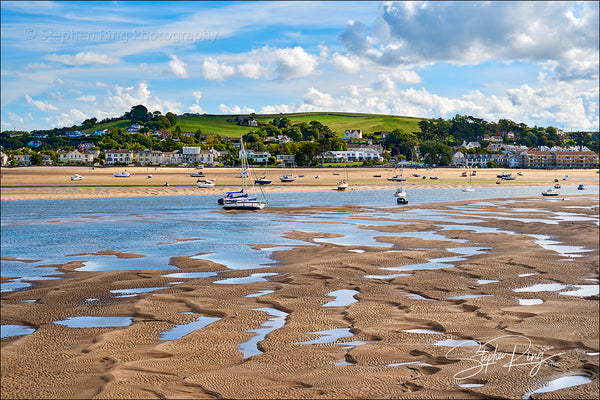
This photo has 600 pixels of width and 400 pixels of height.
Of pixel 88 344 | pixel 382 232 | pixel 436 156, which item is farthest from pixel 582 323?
pixel 436 156

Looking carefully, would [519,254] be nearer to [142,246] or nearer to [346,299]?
[346,299]

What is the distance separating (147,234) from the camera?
3350 cm

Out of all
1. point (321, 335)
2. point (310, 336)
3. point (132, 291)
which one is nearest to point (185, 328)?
point (310, 336)

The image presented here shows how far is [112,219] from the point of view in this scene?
4350cm

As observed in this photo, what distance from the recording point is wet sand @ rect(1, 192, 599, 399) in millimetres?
9234

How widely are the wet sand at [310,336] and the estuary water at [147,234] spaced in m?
1.99

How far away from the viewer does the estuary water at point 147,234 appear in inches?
902

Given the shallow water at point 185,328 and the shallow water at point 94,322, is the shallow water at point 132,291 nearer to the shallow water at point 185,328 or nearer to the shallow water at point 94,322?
the shallow water at point 94,322

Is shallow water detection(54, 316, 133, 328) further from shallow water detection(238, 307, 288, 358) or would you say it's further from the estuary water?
the estuary water

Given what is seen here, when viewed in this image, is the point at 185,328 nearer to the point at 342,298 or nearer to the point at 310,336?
the point at 310,336

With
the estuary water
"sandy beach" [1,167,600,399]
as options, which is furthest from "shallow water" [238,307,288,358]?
the estuary water

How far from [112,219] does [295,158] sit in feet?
430
